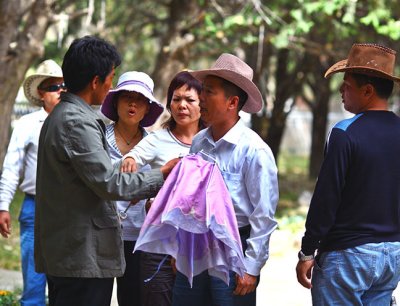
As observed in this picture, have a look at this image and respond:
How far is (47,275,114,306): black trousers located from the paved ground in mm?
3423

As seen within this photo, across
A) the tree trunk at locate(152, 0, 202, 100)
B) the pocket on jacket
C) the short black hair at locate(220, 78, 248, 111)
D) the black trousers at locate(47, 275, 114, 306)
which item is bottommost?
the black trousers at locate(47, 275, 114, 306)

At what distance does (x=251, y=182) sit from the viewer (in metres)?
4.35

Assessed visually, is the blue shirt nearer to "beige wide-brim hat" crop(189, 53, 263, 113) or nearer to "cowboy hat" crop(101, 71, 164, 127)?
"beige wide-brim hat" crop(189, 53, 263, 113)

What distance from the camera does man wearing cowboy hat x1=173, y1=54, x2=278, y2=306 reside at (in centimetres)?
432

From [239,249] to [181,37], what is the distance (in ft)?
30.1

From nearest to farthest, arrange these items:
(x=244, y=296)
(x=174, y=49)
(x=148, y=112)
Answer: (x=244, y=296)
(x=148, y=112)
(x=174, y=49)

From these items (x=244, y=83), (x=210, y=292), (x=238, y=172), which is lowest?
(x=210, y=292)

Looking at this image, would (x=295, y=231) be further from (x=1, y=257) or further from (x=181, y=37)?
(x=1, y=257)

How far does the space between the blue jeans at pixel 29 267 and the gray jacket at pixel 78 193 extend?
2154mm

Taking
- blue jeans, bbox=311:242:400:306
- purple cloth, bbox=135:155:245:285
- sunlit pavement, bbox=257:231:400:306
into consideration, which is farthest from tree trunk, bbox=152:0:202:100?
blue jeans, bbox=311:242:400:306

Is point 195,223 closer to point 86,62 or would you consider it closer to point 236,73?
point 236,73

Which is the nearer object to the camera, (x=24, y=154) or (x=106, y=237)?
(x=106, y=237)

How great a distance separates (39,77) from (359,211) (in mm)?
3257

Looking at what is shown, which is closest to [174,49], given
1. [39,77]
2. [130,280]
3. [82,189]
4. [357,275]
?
[39,77]
